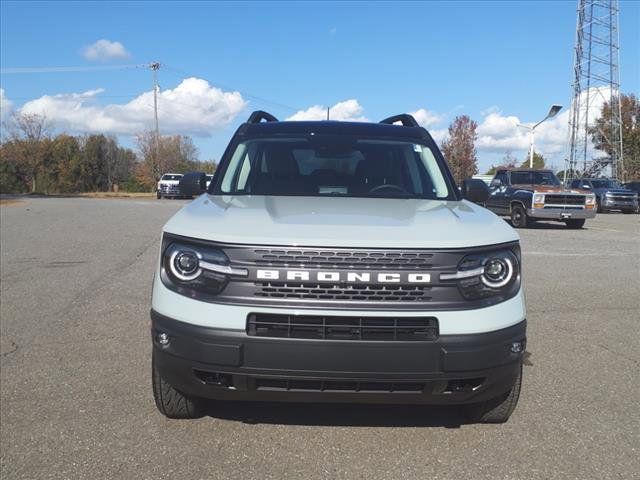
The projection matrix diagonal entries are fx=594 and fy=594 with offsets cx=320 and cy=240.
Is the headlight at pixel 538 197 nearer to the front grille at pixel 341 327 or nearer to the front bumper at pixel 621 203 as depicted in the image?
the front bumper at pixel 621 203

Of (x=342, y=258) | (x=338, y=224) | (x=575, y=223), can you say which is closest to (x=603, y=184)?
(x=575, y=223)

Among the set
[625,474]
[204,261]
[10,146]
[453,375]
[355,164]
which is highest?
[10,146]

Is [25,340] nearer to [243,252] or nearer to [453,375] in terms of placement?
[243,252]

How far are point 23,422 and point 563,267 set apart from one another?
8386mm

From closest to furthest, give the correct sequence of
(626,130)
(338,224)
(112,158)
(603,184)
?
(338,224), (603,184), (626,130), (112,158)

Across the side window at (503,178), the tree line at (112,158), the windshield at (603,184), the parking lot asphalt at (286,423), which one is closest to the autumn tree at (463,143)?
the tree line at (112,158)

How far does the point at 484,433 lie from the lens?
3.45 m

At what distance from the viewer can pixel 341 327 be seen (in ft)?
9.30

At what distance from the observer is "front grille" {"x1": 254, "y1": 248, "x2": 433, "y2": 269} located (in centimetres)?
285

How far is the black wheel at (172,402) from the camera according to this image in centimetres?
336

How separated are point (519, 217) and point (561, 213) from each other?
3.95 ft

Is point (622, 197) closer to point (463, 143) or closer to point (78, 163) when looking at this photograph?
point (463, 143)

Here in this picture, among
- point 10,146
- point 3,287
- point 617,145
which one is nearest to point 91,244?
point 3,287

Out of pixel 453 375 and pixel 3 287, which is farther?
pixel 3 287
